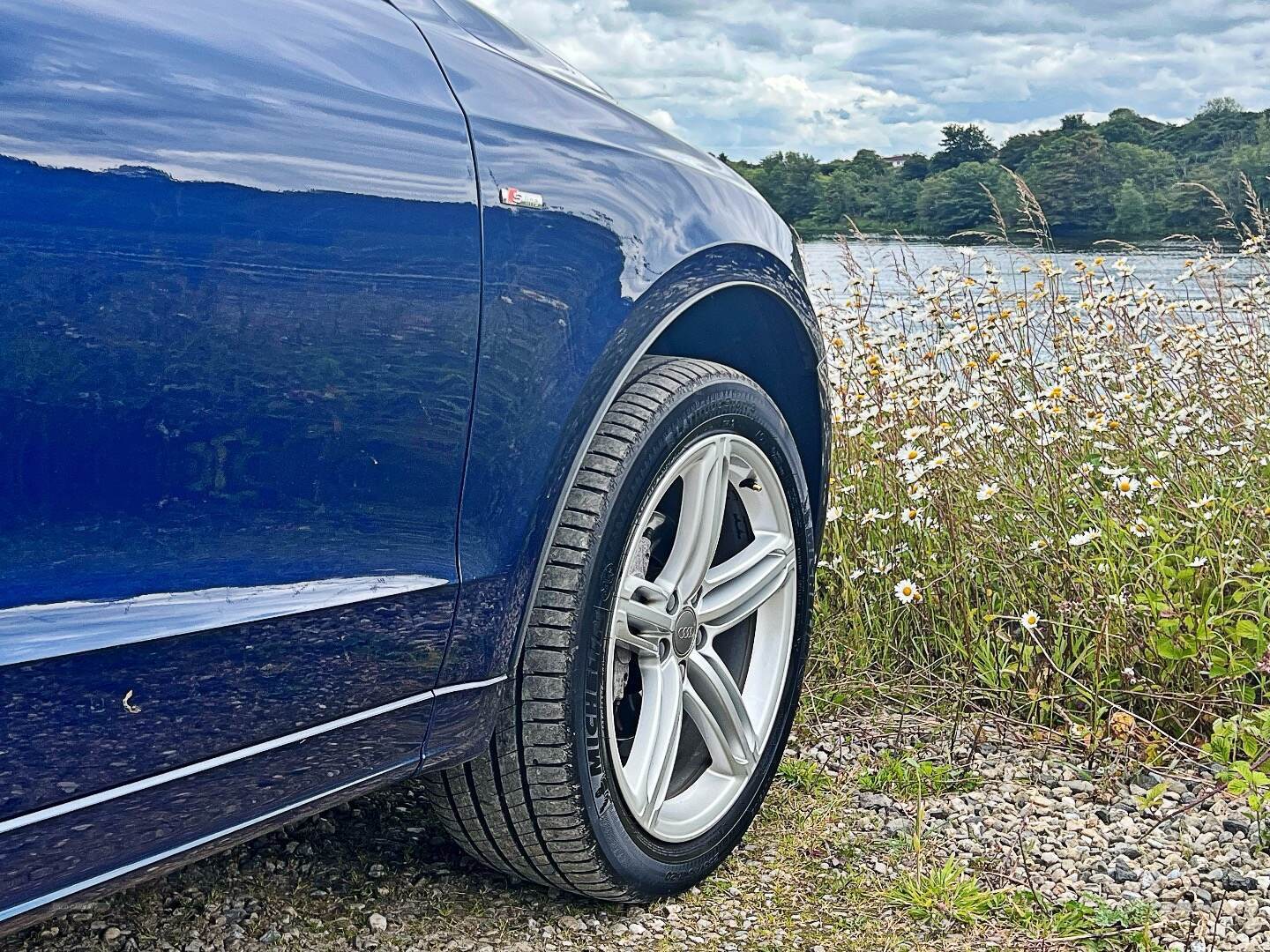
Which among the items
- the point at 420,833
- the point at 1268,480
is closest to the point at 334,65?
the point at 420,833

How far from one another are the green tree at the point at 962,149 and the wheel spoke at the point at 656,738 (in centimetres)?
347

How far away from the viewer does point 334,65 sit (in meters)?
1.51

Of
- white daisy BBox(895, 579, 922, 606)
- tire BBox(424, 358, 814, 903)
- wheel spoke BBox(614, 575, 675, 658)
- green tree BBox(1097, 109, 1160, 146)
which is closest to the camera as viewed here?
tire BBox(424, 358, 814, 903)

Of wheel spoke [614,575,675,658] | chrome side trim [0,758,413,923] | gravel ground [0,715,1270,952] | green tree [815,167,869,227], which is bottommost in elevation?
gravel ground [0,715,1270,952]

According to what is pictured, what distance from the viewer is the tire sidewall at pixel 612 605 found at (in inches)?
74.0

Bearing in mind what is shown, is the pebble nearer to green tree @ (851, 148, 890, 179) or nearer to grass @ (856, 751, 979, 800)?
grass @ (856, 751, 979, 800)

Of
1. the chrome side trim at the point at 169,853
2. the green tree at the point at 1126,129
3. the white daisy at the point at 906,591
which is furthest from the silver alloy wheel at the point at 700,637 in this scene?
the green tree at the point at 1126,129

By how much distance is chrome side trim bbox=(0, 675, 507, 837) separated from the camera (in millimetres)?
1203

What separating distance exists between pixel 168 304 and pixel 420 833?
140cm

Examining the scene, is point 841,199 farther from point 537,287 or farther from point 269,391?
point 269,391

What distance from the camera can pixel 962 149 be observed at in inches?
210

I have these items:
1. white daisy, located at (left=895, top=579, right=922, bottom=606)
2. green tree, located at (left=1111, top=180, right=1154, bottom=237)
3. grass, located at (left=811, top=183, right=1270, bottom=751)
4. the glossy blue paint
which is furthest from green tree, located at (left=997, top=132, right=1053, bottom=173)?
the glossy blue paint

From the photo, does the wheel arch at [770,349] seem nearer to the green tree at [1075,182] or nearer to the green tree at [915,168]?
the green tree at [1075,182]

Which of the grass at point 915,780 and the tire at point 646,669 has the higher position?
the tire at point 646,669
